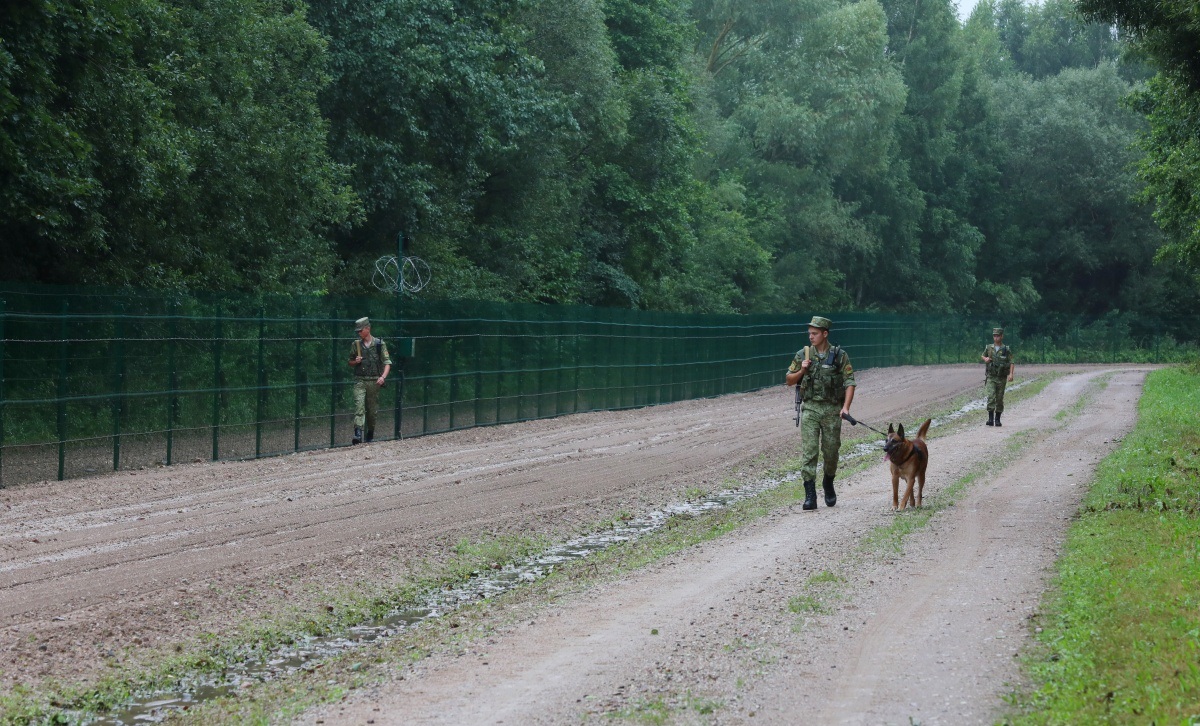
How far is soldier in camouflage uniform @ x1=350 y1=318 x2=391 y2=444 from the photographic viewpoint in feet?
69.4

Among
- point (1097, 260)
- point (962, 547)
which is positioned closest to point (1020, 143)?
point (1097, 260)

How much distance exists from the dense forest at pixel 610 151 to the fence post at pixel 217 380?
261cm

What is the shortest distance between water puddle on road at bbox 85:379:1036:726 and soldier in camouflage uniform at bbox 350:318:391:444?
23.7 ft

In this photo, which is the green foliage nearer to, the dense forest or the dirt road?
the dense forest

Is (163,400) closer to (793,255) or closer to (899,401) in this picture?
(899,401)

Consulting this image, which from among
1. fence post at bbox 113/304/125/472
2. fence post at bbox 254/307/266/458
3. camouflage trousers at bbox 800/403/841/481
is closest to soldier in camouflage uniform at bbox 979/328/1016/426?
camouflage trousers at bbox 800/403/841/481

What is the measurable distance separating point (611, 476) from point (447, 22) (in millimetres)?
18090

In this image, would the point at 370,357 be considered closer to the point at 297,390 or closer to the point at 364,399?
the point at 364,399

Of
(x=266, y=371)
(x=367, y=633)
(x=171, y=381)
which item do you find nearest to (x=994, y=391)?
(x=266, y=371)

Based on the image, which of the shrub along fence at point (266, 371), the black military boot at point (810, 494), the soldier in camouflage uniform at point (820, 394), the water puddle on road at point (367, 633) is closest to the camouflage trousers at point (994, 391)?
the shrub along fence at point (266, 371)

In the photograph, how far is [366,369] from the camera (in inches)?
837

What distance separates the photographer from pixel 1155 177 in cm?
3219

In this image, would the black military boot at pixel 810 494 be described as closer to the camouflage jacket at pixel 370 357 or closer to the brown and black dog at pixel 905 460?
the brown and black dog at pixel 905 460

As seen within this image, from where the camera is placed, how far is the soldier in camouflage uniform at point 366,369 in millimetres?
21141
